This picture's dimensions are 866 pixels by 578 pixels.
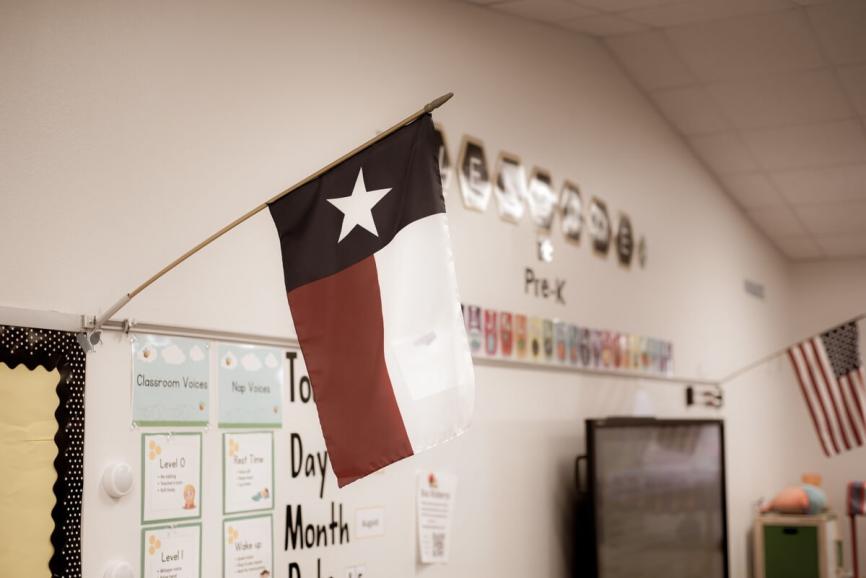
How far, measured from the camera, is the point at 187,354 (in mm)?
2615

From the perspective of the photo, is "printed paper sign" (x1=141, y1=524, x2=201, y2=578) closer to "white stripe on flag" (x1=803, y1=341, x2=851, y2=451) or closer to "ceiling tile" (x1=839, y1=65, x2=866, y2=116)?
"ceiling tile" (x1=839, y1=65, x2=866, y2=116)

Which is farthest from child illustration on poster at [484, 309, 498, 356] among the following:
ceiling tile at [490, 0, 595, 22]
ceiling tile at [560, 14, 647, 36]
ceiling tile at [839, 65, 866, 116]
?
ceiling tile at [839, 65, 866, 116]

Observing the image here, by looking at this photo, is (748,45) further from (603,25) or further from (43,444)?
(43,444)

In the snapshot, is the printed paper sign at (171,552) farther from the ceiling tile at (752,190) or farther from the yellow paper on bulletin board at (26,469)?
the ceiling tile at (752,190)

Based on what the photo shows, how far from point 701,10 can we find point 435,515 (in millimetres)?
2530

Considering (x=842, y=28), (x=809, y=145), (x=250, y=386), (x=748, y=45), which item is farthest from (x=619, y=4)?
(x=250, y=386)

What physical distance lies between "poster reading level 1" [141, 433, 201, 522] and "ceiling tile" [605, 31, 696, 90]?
10.9 ft

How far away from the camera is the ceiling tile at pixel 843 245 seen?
8.07 metres

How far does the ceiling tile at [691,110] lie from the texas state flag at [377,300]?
143 inches

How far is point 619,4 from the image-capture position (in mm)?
4414

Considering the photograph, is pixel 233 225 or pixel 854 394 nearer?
pixel 233 225

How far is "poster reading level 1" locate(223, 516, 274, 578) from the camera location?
2693 mm

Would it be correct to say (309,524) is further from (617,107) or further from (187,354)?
(617,107)

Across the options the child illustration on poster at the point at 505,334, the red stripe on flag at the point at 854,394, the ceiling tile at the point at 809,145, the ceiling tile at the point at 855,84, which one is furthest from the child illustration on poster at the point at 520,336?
the red stripe on flag at the point at 854,394
